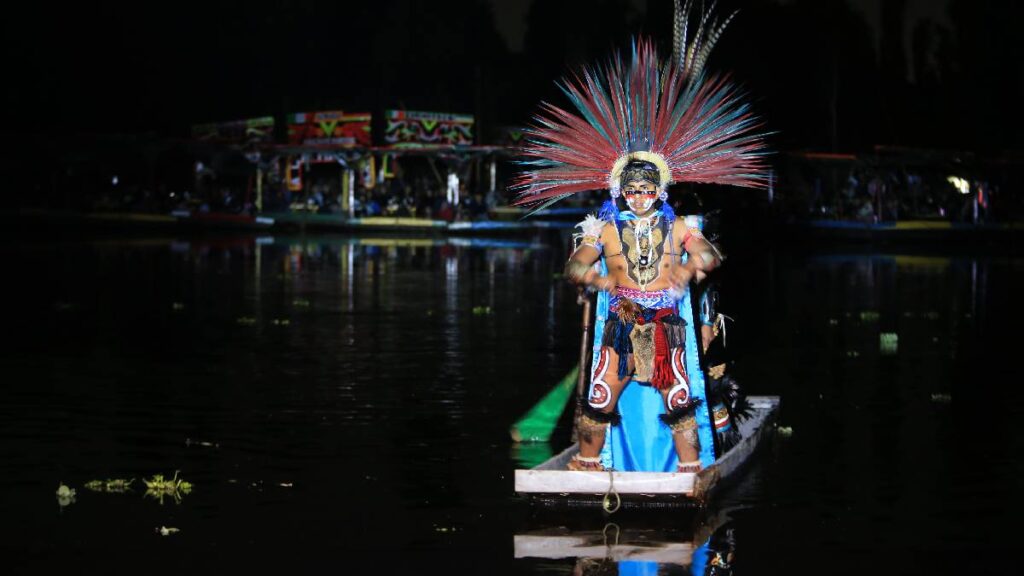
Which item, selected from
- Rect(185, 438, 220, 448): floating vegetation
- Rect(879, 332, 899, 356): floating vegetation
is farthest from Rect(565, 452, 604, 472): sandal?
Rect(879, 332, 899, 356): floating vegetation

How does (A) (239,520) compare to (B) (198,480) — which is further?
(B) (198,480)

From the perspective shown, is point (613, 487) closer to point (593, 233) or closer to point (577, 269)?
point (577, 269)

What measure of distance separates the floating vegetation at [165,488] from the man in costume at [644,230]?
226cm

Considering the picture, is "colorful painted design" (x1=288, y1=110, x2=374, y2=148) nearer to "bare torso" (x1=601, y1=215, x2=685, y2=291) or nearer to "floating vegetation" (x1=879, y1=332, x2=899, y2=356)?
"floating vegetation" (x1=879, y1=332, x2=899, y2=356)

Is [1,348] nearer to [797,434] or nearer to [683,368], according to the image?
[797,434]

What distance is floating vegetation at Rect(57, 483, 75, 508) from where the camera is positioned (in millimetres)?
8812

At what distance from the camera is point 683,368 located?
8.89 meters

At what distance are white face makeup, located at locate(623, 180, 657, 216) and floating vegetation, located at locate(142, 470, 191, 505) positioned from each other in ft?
9.92

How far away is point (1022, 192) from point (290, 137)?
94.4ft

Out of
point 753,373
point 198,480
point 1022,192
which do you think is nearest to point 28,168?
point 1022,192

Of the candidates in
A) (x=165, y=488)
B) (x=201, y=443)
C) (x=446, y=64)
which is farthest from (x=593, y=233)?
(x=446, y=64)

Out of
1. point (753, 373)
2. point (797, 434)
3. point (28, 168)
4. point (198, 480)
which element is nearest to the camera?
point (198, 480)

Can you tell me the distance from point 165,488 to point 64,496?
579 mm

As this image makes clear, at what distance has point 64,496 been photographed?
8.94 m
